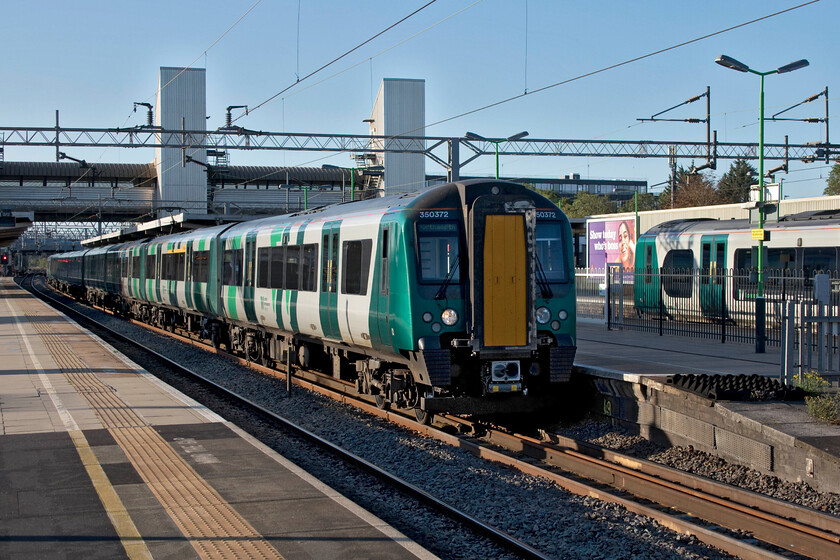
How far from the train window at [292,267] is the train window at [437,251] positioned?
189 inches

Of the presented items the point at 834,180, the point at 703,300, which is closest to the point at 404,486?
the point at 703,300

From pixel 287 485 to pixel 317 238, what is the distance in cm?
671

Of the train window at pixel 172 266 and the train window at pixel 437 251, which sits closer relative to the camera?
the train window at pixel 437 251

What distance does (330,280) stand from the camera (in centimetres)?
1365

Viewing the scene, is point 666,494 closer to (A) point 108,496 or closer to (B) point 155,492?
(B) point 155,492

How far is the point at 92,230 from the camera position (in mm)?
95938

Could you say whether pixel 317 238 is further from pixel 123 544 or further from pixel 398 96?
pixel 398 96

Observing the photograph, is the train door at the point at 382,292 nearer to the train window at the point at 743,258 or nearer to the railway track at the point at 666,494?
the railway track at the point at 666,494

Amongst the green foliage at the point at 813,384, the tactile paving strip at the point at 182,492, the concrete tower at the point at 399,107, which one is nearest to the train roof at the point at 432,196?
the green foliage at the point at 813,384

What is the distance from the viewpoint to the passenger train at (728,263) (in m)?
17.7

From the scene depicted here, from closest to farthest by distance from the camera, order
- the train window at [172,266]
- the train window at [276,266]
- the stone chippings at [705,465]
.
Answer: the stone chippings at [705,465] → the train window at [276,266] → the train window at [172,266]

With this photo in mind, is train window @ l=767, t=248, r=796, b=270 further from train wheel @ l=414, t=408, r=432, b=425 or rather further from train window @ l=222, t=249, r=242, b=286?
train wheel @ l=414, t=408, r=432, b=425

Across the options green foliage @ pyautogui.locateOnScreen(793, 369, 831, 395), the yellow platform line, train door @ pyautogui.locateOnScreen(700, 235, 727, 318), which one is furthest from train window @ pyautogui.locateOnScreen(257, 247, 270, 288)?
green foliage @ pyautogui.locateOnScreen(793, 369, 831, 395)

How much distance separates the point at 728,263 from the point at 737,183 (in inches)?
2322
